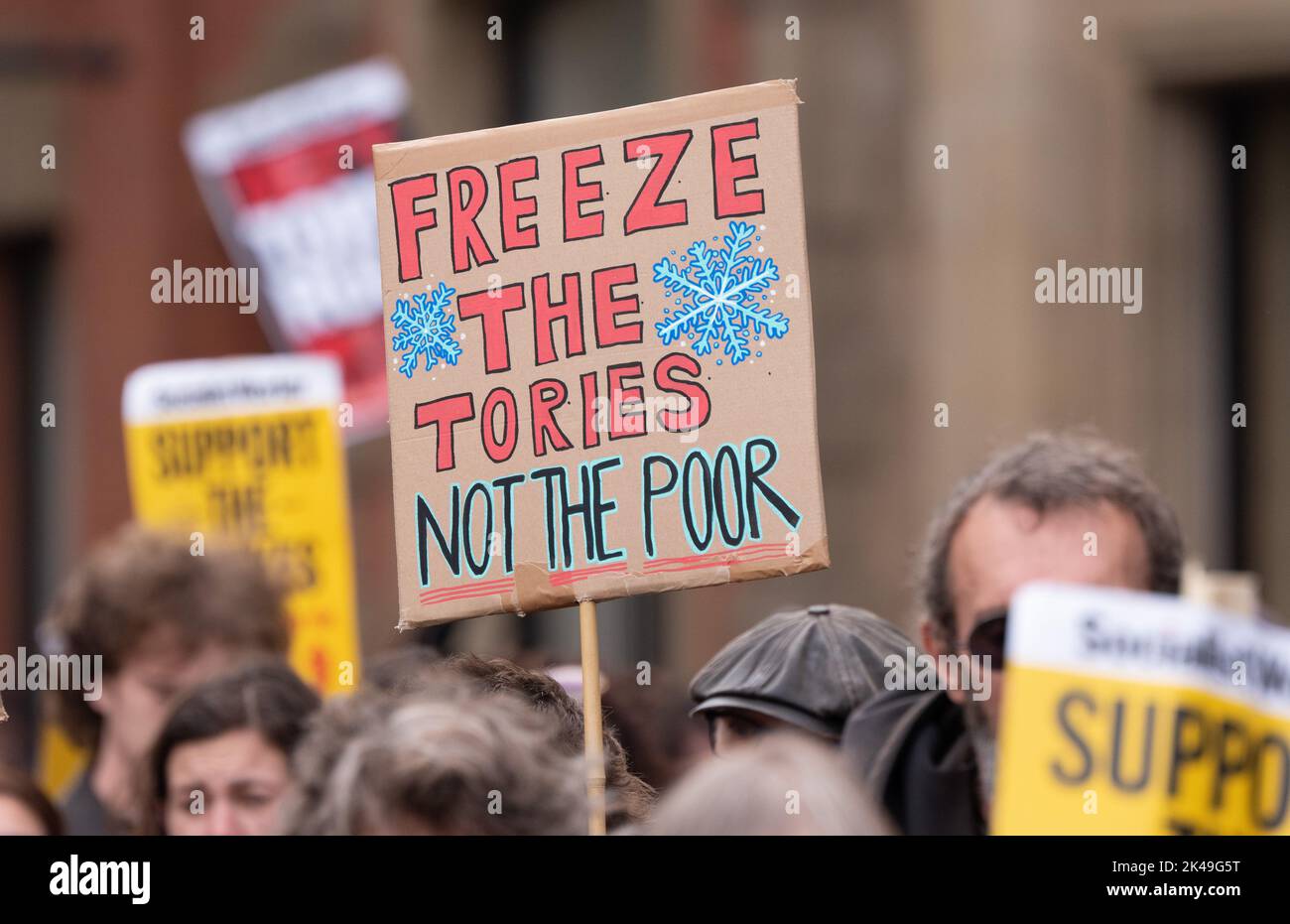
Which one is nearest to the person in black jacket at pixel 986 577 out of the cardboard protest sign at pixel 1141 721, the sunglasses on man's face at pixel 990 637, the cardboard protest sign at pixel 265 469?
the sunglasses on man's face at pixel 990 637

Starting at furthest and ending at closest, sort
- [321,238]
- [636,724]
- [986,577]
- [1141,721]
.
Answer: [321,238] → [636,724] → [986,577] → [1141,721]

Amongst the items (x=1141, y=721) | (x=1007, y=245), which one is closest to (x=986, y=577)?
(x=1141, y=721)

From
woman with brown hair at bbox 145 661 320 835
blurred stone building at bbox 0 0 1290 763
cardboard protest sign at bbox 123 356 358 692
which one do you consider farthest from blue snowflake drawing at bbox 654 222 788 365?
blurred stone building at bbox 0 0 1290 763

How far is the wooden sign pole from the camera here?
259 cm

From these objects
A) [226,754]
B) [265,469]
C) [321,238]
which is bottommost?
[226,754]

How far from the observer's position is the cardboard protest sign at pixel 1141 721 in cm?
239

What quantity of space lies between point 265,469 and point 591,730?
8.48ft

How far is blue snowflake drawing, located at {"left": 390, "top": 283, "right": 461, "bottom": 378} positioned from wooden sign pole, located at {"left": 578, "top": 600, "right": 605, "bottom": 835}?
42 cm

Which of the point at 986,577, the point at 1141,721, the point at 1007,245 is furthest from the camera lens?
the point at 1007,245

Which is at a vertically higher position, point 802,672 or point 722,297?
point 722,297

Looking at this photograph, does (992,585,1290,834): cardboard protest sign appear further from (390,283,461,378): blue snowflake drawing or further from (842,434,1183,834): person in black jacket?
(390,283,461,378): blue snowflake drawing

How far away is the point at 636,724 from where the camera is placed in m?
4.46

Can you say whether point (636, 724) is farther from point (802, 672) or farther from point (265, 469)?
Result: point (265, 469)
